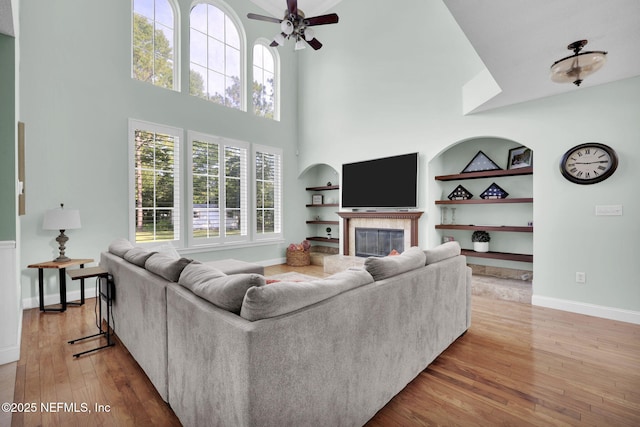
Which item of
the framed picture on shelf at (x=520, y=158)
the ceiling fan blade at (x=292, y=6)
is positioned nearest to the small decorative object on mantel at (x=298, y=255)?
the framed picture on shelf at (x=520, y=158)

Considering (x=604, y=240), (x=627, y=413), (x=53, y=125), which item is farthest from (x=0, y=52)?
(x=604, y=240)

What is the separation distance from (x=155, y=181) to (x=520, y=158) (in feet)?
17.6

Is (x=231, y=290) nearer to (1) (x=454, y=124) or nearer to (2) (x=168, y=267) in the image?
(2) (x=168, y=267)

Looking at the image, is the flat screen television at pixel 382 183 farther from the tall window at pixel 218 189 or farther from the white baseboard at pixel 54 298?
the white baseboard at pixel 54 298

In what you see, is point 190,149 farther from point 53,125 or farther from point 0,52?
point 0,52

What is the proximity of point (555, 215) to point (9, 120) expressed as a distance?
5.36 m

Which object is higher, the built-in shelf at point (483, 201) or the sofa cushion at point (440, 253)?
the built-in shelf at point (483, 201)

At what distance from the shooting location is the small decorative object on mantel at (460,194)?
15.1ft

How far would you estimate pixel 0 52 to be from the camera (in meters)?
2.23

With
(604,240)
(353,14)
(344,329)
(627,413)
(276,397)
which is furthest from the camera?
(353,14)

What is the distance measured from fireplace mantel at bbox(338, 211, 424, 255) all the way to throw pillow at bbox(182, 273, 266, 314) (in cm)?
386

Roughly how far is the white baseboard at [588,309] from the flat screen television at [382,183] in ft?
6.76

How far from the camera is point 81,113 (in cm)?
386

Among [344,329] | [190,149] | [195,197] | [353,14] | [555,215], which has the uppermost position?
[353,14]
